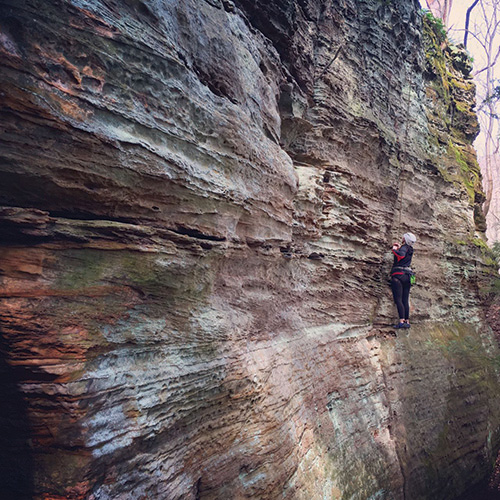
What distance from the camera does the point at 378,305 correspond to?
784 cm

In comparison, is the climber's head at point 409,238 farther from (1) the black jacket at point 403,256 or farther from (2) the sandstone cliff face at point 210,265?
(2) the sandstone cliff face at point 210,265

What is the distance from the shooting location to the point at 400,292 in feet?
26.5

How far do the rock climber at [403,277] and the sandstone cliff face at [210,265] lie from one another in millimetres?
270

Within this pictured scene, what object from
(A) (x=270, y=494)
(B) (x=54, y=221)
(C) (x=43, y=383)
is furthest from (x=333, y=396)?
(B) (x=54, y=221)

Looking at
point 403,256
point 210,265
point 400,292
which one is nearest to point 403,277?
point 400,292

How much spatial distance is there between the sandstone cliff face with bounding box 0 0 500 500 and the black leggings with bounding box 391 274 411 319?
27 cm

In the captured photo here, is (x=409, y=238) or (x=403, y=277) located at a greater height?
(x=409, y=238)

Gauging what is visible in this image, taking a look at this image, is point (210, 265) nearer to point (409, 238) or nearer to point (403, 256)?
point (403, 256)

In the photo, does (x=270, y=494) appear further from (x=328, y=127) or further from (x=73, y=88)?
(x=328, y=127)

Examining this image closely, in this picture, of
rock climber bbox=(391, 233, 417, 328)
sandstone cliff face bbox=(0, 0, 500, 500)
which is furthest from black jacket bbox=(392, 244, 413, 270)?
sandstone cliff face bbox=(0, 0, 500, 500)

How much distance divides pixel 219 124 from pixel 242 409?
328 centimetres

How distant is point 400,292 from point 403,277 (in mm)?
340

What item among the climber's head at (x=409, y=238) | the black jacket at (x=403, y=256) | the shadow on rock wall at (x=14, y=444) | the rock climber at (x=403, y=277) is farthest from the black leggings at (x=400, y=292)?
the shadow on rock wall at (x=14, y=444)

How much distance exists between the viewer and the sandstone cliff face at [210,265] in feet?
9.96
